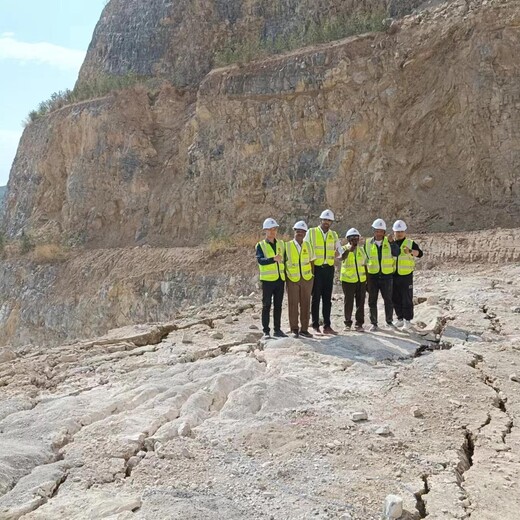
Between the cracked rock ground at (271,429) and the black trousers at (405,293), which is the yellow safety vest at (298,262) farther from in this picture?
the black trousers at (405,293)

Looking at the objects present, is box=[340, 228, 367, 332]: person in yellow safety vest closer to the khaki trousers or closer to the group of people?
the group of people

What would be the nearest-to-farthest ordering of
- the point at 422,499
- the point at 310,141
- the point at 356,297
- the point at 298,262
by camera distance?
1. the point at 422,499
2. the point at 298,262
3. the point at 356,297
4. the point at 310,141

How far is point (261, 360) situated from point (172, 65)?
71.7ft

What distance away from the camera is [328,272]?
25.1 feet

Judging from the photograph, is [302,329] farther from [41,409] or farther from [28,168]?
[28,168]

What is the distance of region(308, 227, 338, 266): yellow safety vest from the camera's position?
7469 mm

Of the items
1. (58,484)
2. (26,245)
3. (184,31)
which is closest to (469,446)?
(58,484)

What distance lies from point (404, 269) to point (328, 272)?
979mm

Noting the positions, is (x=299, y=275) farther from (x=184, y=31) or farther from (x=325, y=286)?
(x=184, y=31)

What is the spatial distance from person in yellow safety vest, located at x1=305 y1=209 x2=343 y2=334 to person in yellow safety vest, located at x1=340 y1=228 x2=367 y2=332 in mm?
181

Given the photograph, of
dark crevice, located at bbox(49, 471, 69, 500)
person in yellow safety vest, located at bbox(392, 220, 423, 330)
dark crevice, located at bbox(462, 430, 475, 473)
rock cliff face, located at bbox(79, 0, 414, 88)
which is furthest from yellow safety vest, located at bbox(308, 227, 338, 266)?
rock cliff face, located at bbox(79, 0, 414, 88)

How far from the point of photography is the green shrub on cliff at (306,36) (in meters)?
19.3

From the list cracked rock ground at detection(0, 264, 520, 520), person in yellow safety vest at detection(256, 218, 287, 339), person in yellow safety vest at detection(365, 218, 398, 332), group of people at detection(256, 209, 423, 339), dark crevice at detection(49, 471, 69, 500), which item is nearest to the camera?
cracked rock ground at detection(0, 264, 520, 520)

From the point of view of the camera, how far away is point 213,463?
13.1ft
